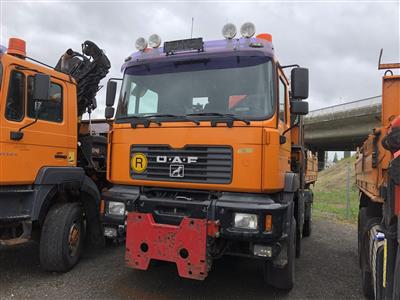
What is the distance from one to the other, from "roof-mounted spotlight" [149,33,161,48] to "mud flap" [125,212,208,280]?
2.07 metres

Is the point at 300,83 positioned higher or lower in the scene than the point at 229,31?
lower

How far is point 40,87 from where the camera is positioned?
183 inches

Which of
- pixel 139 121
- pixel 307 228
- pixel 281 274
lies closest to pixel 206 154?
pixel 139 121

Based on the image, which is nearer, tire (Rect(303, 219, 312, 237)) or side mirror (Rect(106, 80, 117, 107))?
side mirror (Rect(106, 80, 117, 107))

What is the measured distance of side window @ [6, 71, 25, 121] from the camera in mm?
4668

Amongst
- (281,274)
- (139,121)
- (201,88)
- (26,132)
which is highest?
(201,88)

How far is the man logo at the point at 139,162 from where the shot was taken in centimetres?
437

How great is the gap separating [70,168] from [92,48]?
2231 mm

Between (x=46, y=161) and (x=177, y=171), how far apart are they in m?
2.09

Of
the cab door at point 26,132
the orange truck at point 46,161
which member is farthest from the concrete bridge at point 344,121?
the cab door at point 26,132

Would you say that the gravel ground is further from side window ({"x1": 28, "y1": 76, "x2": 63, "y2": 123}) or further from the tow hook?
side window ({"x1": 28, "y1": 76, "x2": 63, "y2": 123})

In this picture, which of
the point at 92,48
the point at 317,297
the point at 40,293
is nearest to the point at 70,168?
the point at 40,293

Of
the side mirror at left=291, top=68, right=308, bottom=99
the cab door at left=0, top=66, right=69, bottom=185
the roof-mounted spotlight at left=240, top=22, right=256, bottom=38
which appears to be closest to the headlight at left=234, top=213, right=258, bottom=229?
the side mirror at left=291, top=68, right=308, bottom=99

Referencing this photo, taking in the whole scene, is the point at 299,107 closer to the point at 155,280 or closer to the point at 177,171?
the point at 177,171
